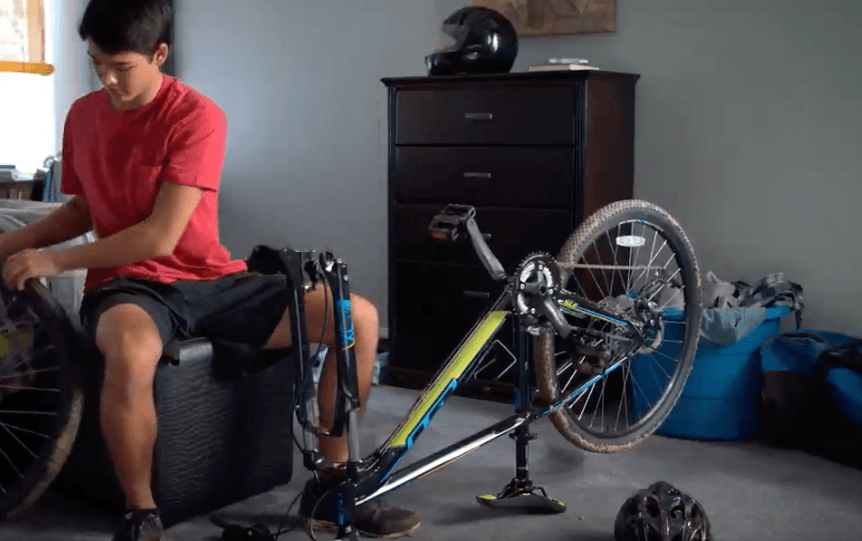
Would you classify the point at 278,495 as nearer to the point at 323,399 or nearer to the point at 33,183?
the point at 323,399

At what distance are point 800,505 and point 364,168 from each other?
225cm

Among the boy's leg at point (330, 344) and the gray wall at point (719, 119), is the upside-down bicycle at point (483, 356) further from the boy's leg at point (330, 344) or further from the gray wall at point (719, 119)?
the gray wall at point (719, 119)

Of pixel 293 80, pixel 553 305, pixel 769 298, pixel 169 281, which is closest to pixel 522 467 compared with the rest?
pixel 553 305

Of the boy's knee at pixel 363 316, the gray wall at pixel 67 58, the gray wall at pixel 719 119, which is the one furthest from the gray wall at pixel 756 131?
the gray wall at pixel 67 58

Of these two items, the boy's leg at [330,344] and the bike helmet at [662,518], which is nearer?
the bike helmet at [662,518]

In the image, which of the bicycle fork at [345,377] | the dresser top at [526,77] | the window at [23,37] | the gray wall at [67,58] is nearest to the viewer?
the bicycle fork at [345,377]

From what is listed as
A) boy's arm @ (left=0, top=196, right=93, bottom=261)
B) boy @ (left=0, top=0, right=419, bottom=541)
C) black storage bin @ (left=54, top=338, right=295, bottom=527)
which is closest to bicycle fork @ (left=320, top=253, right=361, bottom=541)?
boy @ (left=0, top=0, right=419, bottom=541)

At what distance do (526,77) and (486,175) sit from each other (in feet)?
1.08

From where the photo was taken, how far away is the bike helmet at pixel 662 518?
81.8 inches

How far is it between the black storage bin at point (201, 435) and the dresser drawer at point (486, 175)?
42.2 inches

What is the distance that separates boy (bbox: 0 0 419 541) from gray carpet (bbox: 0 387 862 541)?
19cm

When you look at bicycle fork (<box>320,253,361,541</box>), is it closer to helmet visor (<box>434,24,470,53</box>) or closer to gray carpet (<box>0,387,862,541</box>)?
gray carpet (<box>0,387,862,541</box>)

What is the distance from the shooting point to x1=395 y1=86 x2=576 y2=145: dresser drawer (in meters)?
3.16

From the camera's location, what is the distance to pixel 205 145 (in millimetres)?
2201
